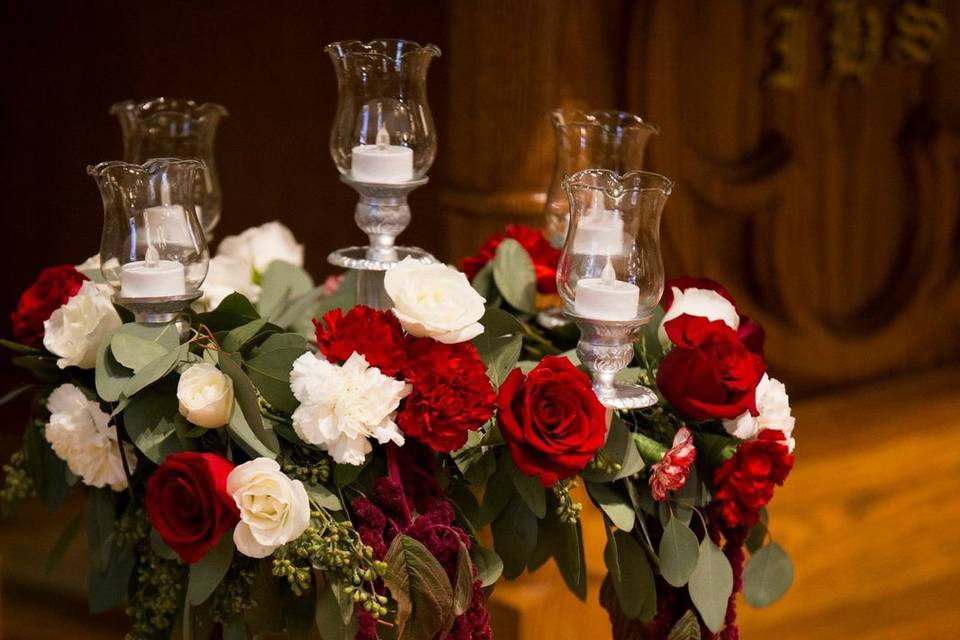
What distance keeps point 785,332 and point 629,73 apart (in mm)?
645

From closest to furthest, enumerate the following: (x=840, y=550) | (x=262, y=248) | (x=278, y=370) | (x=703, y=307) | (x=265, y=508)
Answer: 1. (x=265, y=508)
2. (x=278, y=370)
3. (x=703, y=307)
4. (x=262, y=248)
5. (x=840, y=550)

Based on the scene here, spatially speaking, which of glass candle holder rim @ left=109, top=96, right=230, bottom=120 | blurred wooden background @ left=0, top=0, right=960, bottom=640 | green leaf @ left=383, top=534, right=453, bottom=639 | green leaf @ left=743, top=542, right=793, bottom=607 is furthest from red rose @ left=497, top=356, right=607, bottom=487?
blurred wooden background @ left=0, top=0, right=960, bottom=640

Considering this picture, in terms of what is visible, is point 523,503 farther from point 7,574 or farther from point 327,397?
point 7,574

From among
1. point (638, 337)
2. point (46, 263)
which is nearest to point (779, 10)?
point (638, 337)

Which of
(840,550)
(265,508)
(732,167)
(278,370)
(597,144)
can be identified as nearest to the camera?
(265,508)

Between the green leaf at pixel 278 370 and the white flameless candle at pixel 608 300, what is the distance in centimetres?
25

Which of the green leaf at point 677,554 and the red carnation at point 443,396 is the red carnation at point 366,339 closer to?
the red carnation at point 443,396

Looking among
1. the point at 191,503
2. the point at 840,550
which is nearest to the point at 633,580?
the point at 191,503

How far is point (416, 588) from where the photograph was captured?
99 centimetres

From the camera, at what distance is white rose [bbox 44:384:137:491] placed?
3.67 feet

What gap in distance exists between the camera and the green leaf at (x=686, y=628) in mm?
1138

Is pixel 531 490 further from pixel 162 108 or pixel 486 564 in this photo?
pixel 162 108

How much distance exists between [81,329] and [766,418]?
63cm

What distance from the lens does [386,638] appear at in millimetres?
1034
